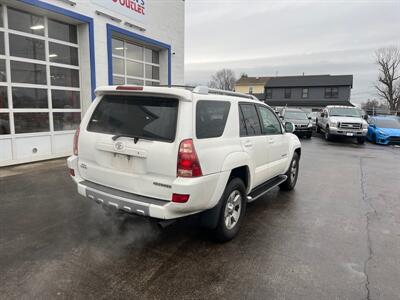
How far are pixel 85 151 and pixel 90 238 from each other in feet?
3.64

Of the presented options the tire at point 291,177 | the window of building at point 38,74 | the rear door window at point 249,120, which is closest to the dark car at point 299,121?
the tire at point 291,177

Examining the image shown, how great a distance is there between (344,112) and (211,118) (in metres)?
15.5

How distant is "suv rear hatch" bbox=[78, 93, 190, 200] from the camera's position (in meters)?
3.08

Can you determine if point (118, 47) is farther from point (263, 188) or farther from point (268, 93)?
point (268, 93)

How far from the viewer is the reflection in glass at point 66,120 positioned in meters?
8.79

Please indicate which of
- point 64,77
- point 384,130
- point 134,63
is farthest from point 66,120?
point 384,130

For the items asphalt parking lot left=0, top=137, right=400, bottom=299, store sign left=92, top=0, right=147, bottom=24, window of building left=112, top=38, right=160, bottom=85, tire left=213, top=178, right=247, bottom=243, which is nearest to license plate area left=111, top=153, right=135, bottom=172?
asphalt parking lot left=0, top=137, right=400, bottom=299

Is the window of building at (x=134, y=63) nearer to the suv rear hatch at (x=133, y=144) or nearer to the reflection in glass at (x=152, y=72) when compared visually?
the reflection in glass at (x=152, y=72)

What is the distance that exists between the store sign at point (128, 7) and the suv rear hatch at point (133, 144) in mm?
7223

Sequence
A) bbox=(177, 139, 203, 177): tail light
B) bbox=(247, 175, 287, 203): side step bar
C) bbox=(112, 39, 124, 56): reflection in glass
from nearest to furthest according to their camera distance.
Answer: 1. bbox=(177, 139, 203, 177): tail light
2. bbox=(247, 175, 287, 203): side step bar
3. bbox=(112, 39, 124, 56): reflection in glass

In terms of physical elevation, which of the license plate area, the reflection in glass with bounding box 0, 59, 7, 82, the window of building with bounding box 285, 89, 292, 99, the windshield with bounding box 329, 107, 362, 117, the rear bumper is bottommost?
the rear bumper

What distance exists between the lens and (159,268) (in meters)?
3.13

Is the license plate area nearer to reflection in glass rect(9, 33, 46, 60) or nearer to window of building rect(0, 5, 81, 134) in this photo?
window of building rect(0, 5, 81, 134)

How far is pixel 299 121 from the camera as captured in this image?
17109mm
